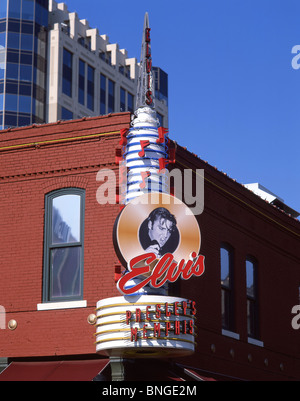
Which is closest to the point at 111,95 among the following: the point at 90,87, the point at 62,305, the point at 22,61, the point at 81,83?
the point at 90,87

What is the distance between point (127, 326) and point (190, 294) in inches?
147

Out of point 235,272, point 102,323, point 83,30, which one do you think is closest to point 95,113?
point 83,30

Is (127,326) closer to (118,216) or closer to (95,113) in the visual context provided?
(118,216)

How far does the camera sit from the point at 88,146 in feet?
68.7

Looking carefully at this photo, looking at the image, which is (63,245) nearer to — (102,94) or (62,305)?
(62,305)

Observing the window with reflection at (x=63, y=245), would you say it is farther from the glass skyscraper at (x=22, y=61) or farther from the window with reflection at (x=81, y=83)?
the window with reflection at (x=81, y=83)

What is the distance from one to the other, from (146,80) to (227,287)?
267 inches

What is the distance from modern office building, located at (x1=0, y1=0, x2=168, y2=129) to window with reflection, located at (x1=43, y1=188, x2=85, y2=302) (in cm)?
6160

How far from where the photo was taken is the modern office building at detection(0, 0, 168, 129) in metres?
82.8

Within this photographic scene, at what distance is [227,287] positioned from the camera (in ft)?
78.5

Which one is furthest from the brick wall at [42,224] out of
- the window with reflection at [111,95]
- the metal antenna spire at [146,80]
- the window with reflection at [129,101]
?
the window with reflection at [129,101]

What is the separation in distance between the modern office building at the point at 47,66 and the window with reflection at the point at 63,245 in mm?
61600

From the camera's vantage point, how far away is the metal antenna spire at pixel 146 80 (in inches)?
805
